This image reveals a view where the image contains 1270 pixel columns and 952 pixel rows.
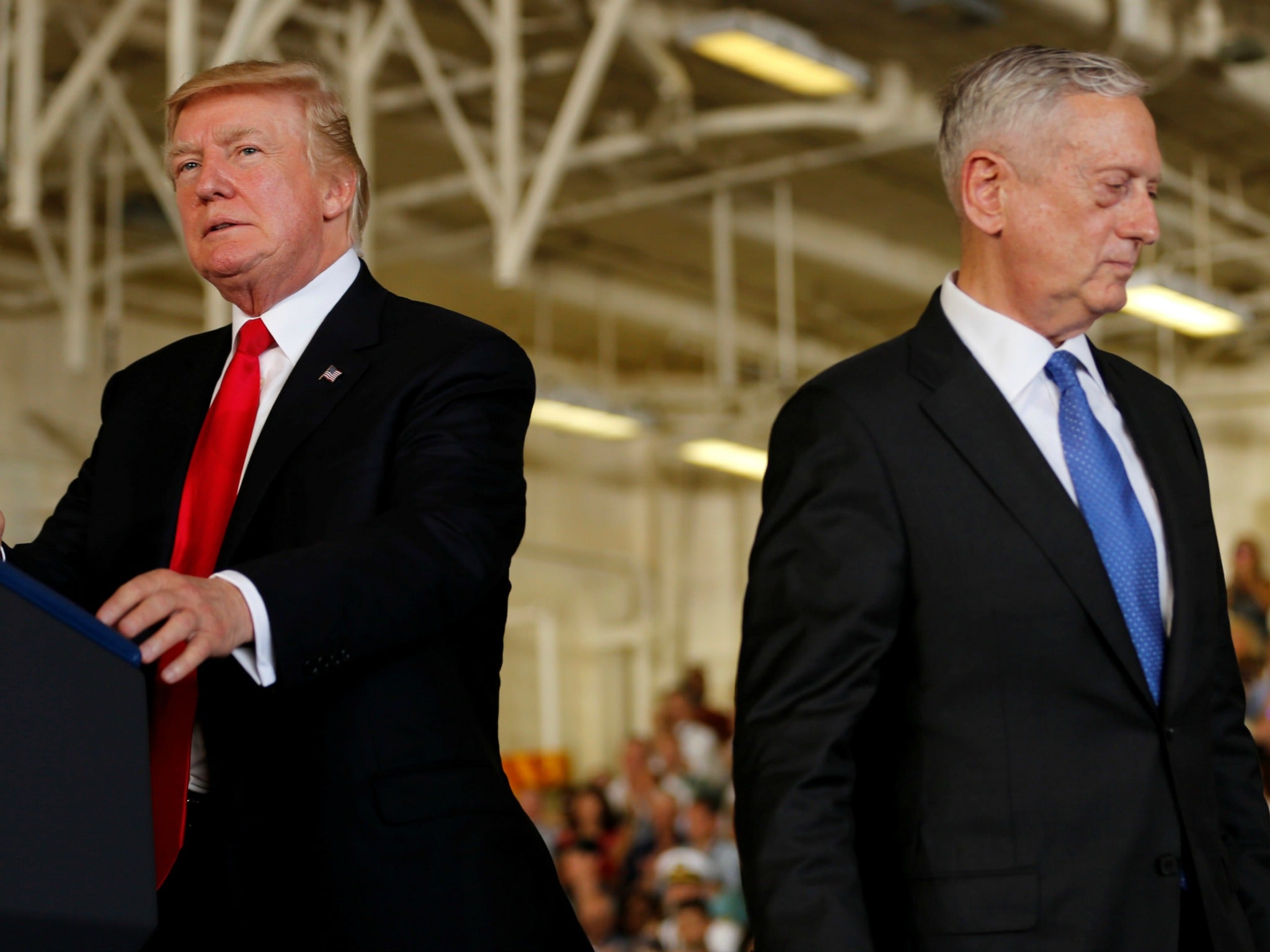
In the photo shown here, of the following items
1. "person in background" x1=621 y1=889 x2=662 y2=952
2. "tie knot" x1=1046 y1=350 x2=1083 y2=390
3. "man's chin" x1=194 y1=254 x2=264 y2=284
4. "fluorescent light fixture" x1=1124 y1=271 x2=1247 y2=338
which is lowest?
"person in background" x1=621 y1=889 x2=662 y2=952

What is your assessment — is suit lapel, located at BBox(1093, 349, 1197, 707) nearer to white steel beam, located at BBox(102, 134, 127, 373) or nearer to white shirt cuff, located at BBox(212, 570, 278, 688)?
white shirt cuff, located at BBox(212, 570, 278, 688)

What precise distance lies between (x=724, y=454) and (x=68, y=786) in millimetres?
11499

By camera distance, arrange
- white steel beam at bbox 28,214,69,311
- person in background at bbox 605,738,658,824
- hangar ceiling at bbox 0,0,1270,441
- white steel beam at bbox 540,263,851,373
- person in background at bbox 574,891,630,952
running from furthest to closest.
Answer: white steel beam at bbox 540,263,851,373 → person in background at bbox 605,738,658,824 → white steel beam at bbox 28,214,69,311 → person in background at bbox 574,891,630,952 → hangar ceiling at bbox 0,0,1270,441

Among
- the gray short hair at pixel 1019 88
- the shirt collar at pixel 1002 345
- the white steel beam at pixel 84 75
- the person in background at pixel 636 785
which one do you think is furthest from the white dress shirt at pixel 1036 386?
the person in background at pixel 636 785

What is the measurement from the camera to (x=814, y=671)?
1.85m

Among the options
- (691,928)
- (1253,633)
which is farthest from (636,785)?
(1253,633)

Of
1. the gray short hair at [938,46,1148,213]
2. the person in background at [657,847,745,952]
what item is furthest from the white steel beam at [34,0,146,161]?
the gray short hair at [938,46,1148,213]

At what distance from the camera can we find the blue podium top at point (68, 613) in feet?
4.07

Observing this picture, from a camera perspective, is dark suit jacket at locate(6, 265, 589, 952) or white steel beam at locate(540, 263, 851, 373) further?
white steel beam at locate(540, 263, 851, 373)

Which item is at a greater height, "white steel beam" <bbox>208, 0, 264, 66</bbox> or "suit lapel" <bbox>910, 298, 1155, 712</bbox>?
"white steel beam" <bbox>208, 0, 264, 66</bbox>

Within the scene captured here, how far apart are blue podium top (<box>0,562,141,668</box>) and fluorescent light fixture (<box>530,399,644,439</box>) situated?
32.5ft

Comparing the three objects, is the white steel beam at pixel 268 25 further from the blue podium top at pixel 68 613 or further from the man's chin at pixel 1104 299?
the blue podium top at pixel 68 613

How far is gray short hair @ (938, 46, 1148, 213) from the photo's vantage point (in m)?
2.04

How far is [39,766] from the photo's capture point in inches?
49.1
